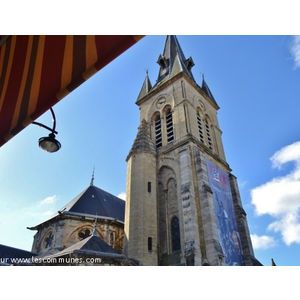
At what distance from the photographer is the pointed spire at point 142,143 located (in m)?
16.6

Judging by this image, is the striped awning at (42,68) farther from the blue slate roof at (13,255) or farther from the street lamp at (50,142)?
the blue slate roof at (13,255)

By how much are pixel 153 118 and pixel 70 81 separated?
18383 millimetres

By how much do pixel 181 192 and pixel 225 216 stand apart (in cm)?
315

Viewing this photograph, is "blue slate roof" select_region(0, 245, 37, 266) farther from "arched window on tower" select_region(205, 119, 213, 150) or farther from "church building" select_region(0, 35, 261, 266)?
"arched window on tower" select_region(205, 119, 213, 150)

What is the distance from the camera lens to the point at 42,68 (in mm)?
2447

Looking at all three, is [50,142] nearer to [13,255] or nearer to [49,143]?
[49,143]

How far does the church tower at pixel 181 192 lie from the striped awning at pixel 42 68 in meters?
10.8

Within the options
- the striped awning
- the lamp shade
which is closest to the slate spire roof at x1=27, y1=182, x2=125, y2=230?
the lamp shade

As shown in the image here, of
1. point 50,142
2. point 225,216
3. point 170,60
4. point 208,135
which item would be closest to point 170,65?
point 170,60

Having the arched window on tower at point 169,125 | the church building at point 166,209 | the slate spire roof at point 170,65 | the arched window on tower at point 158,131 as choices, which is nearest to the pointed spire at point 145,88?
the slate spire roof at point 170,65

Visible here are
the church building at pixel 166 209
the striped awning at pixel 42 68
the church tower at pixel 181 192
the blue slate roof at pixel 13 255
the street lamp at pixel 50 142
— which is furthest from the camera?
the church tower at pixel 181 192

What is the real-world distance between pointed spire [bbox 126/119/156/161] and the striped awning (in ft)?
44.8

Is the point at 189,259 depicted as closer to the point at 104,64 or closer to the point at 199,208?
the point at 199,208

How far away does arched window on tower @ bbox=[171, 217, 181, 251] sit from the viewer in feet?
43.7
